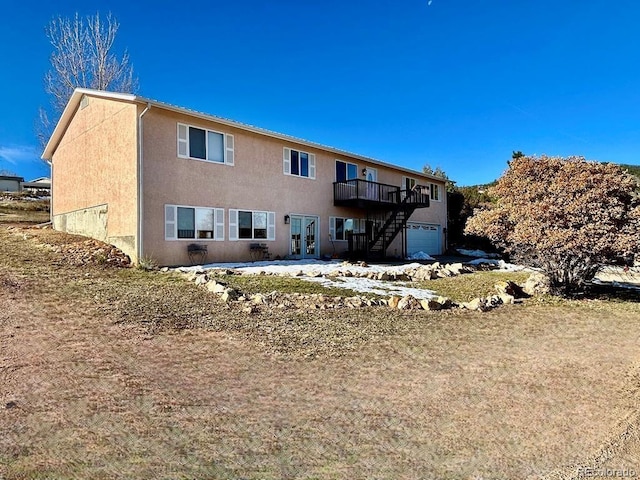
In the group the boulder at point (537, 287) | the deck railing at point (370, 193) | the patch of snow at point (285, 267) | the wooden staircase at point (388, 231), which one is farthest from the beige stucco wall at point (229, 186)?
the boulder at point (537, 287)

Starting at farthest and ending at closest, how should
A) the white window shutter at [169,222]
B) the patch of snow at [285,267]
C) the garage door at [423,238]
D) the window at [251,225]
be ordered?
1. the garage door at [423,238]
2. the window at [251,225]
3. the white window shutter at [169,222]
4. the patch of snow at [285,267]

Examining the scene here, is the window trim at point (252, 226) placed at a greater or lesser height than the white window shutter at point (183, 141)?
lesser

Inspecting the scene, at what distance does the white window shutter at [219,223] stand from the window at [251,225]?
13.8 inches

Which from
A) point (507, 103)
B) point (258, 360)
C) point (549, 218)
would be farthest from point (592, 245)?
point (507, 103)

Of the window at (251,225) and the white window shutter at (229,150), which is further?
the window at (251,225)

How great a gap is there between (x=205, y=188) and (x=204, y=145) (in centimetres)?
155

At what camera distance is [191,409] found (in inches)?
146

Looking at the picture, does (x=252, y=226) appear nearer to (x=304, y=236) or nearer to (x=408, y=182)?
(x=304, y=236)

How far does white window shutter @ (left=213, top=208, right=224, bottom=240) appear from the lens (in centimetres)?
1500

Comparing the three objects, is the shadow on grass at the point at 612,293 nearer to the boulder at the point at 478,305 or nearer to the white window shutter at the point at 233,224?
the boulder at the point at 478,305

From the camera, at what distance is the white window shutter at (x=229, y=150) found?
15.4m

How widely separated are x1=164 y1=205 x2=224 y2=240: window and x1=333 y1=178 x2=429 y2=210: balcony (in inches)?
252

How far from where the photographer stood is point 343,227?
66.6 feet

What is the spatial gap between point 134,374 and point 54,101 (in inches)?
1120
